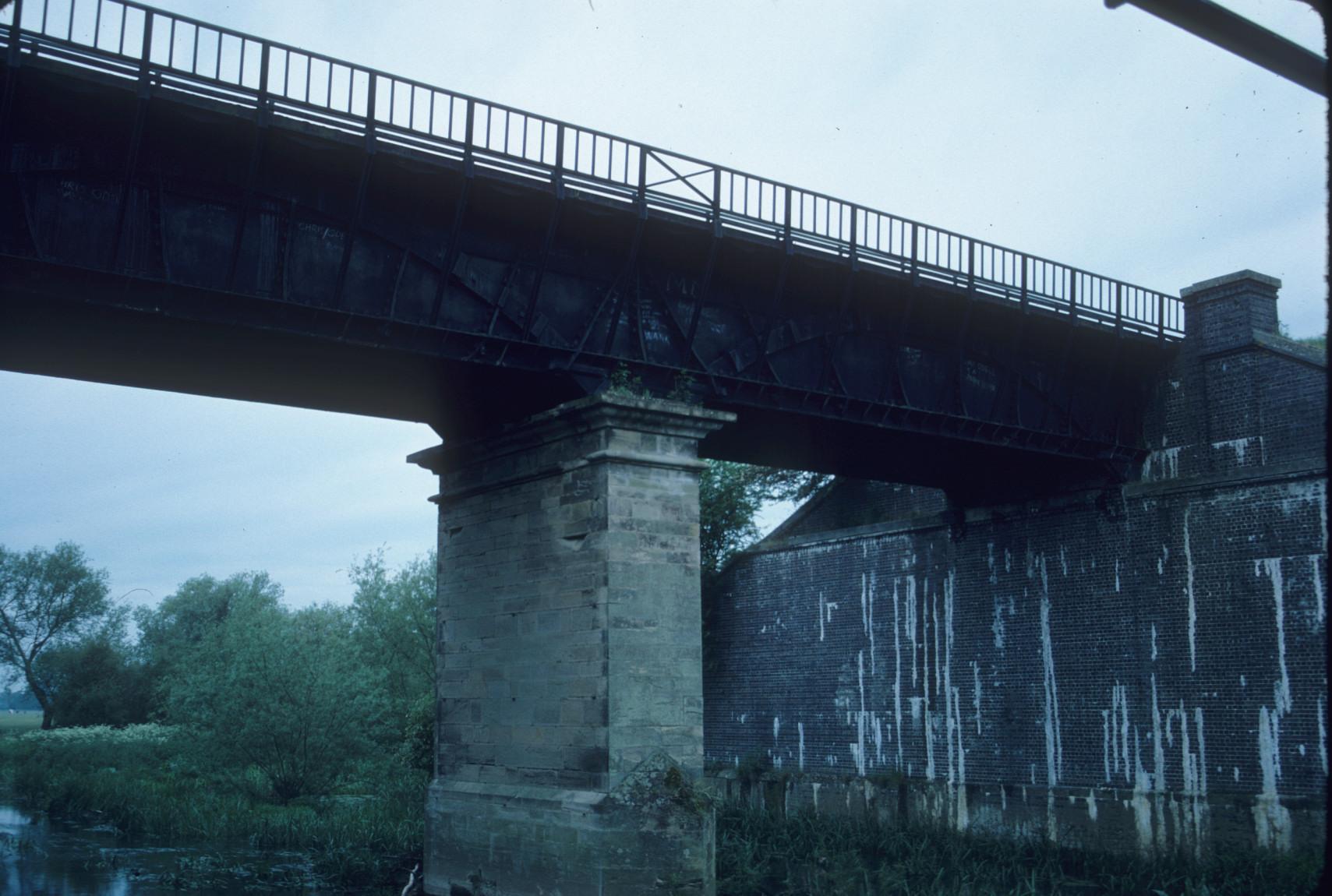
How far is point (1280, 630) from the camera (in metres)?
20.9

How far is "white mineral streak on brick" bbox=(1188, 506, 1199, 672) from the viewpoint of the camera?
73.0 feet

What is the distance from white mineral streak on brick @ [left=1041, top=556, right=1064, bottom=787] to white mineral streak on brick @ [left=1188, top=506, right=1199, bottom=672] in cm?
289

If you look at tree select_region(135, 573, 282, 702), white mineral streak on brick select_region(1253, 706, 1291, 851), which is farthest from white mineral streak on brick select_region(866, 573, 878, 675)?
tree select_region(135, 573, 282, 702)

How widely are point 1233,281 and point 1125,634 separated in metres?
7.03

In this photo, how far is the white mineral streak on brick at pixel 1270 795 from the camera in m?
20.2

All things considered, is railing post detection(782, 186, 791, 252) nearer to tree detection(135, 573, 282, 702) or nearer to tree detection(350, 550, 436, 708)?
tree detection(350, 550, 436, 708)

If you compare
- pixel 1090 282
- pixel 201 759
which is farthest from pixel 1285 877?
pixel 201 759

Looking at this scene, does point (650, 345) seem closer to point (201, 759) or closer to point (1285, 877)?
point (1285, 877)

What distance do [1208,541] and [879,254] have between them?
352 inches

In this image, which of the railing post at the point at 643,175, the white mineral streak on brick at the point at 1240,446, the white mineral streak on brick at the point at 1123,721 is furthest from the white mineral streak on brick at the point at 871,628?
the railing post at the point at 643,175

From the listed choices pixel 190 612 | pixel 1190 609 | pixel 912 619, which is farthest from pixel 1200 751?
pixel 190 612

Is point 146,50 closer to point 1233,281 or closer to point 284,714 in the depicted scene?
point 1233,281

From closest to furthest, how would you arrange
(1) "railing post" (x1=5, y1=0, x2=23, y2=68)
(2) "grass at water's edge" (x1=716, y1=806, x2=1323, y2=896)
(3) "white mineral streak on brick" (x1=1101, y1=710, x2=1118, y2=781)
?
(1) "railing post" (x1=5, y1=0, x2=23, y2=68) → (2) "grass at water's edge" (x1=716, y1=806, x2=1323, y2=896) → (3) "white mineral streak on brick" (x1=1101, y1=710, x2=1118, y2=781)

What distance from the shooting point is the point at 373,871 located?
20.5 meters
